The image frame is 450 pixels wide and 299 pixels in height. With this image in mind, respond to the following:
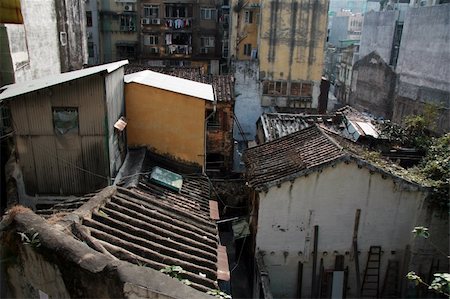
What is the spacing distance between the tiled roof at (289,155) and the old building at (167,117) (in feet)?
9.28

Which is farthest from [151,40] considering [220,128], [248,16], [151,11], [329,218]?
[329,218]

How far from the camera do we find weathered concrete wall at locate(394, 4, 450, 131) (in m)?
29.1

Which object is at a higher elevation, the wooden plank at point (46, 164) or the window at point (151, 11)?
the window at point (151, 11)

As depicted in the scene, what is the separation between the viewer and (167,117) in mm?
13586

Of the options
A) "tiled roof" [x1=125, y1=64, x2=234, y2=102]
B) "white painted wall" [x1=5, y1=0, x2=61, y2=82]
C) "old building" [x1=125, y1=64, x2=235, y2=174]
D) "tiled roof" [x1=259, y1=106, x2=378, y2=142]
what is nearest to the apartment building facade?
"tiled roof" [x1=125, y1=64, x2=234, y2=102]

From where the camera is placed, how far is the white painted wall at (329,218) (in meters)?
14.0

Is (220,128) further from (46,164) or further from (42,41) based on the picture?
(46,164)

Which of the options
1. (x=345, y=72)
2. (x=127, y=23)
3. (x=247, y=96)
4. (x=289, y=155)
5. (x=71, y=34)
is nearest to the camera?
(x=289, y=155)

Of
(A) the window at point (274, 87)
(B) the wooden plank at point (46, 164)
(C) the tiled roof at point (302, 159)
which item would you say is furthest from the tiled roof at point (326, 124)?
(A) the window at point (274, 87)

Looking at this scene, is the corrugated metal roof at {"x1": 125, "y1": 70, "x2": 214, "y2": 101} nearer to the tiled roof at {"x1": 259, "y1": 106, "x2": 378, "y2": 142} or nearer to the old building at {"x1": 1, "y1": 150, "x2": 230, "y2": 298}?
the old building at {"x1": 1, "y1": 150, "x2": 230, "y2": 298}

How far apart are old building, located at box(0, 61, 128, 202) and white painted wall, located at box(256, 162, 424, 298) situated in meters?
5.98

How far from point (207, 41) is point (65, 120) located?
1391 inches

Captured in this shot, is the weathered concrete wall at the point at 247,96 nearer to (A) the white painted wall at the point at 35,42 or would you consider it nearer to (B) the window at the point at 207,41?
(B) the window at the point at 207,41

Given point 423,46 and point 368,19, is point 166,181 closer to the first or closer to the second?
point 423,46
